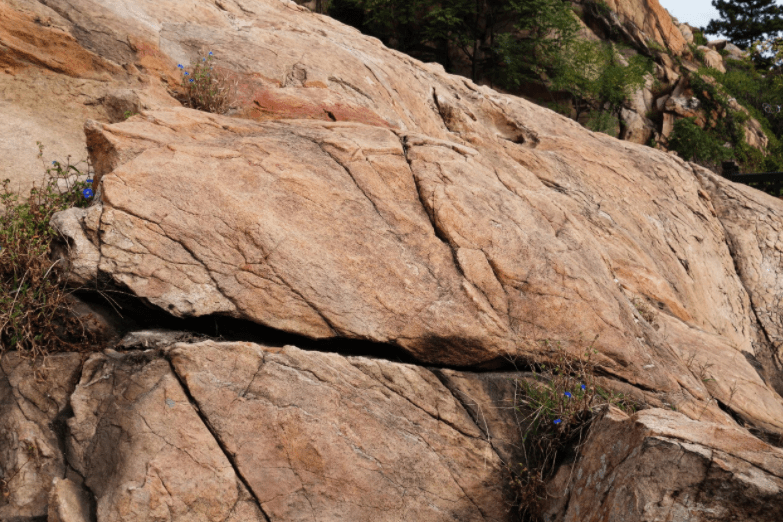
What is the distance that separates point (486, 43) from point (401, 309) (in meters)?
16.0

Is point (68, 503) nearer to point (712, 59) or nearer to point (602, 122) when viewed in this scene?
point (602, 122)

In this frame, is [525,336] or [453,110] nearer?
[525,336]

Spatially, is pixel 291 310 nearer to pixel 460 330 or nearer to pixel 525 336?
pixel 460 330

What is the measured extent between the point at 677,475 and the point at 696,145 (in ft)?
62.1

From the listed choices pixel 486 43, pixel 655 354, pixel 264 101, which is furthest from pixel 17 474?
pixel 486 43

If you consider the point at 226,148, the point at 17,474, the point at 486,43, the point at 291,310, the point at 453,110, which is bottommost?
the point at 17,474

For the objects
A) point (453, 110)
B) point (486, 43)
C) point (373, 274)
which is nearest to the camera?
point (373, 274)

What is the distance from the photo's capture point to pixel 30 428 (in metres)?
3.31

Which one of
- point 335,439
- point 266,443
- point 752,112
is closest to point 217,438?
point 266,443

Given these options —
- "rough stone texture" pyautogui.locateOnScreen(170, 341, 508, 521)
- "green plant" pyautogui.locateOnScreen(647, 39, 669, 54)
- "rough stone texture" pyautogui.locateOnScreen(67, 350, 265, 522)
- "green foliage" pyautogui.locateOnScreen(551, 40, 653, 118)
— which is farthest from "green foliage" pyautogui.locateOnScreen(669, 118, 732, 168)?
"rough stone texture" pyautogui.locateOnScreen(67, 350, 265, 522)

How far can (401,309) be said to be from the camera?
158 inches

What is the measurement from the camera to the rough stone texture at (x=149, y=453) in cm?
307

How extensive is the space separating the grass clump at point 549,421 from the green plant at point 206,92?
12.0ft

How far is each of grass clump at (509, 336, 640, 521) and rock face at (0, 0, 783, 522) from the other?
0.11 metres
